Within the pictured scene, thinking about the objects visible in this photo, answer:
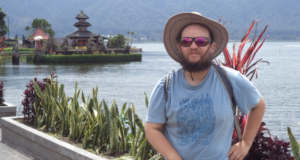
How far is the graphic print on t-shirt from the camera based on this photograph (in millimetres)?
1968

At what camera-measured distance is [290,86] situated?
89.7 feet

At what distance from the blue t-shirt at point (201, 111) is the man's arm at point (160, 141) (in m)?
0.03

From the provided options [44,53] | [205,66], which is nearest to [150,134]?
[205,66]

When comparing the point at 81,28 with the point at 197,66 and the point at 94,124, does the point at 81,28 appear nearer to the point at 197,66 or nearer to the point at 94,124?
the point at 94,124

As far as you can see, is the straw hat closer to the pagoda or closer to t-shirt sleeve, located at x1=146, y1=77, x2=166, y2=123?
t-shirt sleeve, located at x1=146, y1=77, x2=166, y2=123

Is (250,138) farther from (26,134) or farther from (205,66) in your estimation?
(26,134)

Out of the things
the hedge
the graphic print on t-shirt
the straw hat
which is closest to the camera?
the graphic print on t-shirt

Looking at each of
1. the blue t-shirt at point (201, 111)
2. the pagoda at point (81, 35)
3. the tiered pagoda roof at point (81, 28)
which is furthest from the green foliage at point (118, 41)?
the blue t-shirt at point (201, 111)

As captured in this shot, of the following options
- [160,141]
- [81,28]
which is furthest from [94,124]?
[81,28]

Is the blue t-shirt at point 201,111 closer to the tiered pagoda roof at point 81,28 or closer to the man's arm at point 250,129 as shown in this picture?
the man's arm at point 250,129

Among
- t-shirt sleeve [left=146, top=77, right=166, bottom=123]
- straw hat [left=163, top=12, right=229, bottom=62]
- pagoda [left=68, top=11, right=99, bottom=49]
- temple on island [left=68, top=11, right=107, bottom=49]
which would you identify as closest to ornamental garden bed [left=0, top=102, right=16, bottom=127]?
straw hat [left=163, top=12, right=229, bottom=62]

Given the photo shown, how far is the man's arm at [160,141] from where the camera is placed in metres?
2.05

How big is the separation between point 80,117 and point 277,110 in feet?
42.3

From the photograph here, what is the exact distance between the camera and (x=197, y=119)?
197cm
